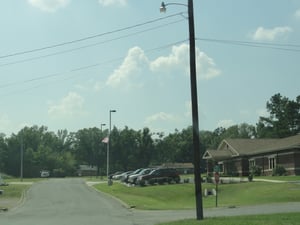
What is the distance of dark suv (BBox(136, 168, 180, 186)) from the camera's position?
5719 cm

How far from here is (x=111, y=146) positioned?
470ft

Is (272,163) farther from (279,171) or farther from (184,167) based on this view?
(184,167)

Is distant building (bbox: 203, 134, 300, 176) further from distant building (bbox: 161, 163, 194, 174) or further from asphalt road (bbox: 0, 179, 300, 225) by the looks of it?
distant building (bbox: 161, 163, 194, 174)

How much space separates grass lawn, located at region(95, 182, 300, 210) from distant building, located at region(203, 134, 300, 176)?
13947mm

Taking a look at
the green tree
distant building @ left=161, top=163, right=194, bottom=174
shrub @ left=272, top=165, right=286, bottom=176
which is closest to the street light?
shrub @ left=272, top=165, right=286, bottom=176

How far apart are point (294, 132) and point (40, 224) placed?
93386 millimetres

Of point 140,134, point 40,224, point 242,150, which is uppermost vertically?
point 140,134

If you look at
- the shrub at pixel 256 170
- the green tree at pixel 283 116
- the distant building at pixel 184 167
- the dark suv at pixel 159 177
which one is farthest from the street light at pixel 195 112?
the distant building at pixel 184 167

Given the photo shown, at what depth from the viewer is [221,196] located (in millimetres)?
44469

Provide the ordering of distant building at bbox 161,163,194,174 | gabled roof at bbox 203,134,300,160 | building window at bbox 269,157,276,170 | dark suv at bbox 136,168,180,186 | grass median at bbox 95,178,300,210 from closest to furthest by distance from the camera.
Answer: grass median at bbox 95,178,300,210 → dark suv at bbox 136,168,180,186 → building window at bbox 269,157,276,170 → gabled roof at bbox 203,134,300,160 → distant building at bbox 161,163,194,174

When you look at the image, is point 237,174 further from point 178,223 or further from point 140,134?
point 140,134

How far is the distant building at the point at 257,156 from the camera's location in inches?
2344

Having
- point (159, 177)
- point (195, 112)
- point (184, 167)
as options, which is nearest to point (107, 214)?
point (195, 112)

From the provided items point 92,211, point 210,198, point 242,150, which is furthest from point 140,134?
point 92,211
